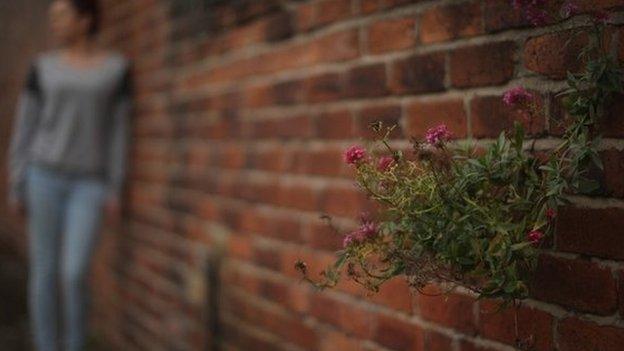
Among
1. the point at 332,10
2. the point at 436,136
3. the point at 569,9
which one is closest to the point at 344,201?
the point at 332,10

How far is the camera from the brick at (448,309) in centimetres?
144

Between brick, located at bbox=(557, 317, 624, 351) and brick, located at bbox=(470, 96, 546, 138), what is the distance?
14.3 inches

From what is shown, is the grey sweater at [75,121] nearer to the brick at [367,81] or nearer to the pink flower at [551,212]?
the brick at [367,81]

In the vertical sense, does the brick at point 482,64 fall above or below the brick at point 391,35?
below

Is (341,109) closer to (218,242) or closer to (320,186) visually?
(320,186)

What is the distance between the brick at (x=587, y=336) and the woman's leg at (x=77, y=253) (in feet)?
7.57

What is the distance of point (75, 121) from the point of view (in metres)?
3.05

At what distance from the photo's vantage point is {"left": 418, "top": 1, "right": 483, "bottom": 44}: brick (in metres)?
1.42

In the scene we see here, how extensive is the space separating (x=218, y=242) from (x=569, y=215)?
1.70 m

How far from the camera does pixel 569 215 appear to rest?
48.0 inches

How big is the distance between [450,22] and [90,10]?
2253mm

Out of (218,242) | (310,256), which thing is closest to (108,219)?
(218,242)

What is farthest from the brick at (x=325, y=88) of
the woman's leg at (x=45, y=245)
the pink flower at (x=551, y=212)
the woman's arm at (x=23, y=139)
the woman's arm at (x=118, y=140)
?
the woman's arm at (x=23, y=139)

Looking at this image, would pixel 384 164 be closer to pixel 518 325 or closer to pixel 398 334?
pixel 518 325
